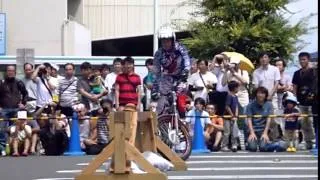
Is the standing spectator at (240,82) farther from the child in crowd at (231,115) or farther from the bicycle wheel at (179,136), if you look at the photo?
the bicycle wheel at (179,136)

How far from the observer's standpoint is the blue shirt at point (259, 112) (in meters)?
18.1

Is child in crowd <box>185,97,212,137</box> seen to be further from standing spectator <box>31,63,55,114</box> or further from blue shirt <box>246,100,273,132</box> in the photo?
standing spectator <box>31,63,55,114</box>

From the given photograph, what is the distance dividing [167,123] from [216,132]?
421cm

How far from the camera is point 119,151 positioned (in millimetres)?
10883

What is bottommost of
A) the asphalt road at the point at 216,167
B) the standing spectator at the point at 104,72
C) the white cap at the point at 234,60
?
the asphalt road at the point at 216,167

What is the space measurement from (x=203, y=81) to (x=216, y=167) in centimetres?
565

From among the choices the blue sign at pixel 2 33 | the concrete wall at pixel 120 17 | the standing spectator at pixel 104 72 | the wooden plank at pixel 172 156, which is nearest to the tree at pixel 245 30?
the blue sign at pixel 2 33

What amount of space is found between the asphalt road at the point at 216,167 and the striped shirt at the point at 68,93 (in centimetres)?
224

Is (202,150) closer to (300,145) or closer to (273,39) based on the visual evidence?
(300,145)

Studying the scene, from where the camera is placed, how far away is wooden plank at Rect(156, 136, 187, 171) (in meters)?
13.0

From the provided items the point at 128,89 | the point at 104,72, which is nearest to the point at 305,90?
the point at 128,89

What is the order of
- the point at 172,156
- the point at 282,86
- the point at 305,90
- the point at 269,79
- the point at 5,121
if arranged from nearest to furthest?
the point at 172,156
the point at 305,90
the point at 5,121
the point at 269,79
the point at 282,86

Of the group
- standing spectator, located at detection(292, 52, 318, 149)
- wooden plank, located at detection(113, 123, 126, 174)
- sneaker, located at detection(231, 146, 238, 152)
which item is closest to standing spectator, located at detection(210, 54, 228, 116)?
sneaker, located at detection(231, 146, 238, 152)

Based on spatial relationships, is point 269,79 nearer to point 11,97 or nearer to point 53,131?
point 53,131
